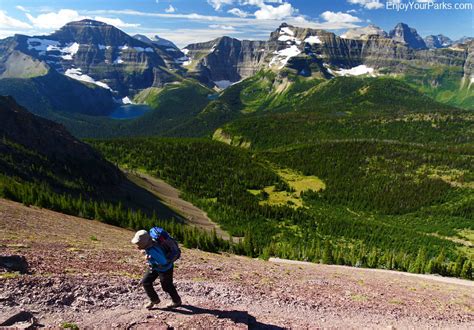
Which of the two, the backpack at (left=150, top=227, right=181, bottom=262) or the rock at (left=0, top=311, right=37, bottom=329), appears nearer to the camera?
the rock at (left=0, top=311, right=37, bottom=329)

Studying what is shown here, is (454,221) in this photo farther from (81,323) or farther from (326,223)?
(81,323)

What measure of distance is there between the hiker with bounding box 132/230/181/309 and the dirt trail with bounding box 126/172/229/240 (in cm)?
7958

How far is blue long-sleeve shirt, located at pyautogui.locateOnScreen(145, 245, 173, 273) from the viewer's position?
49.3 ft

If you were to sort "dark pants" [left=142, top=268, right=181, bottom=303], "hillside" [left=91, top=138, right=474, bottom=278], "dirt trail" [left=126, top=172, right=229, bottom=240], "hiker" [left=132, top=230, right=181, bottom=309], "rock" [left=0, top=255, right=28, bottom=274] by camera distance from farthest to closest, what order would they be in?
1. "dirt trail" [left=126, top=172, right=229, bottom=240]
2. "hillside" [left=91, top=138, right=474, bottom=278]
3. "rock" [left=0, top=255, right=28, bottom=274]
4. "dark pants" [left=142, top=268, right=181, bottom=303]
5. "hiker" [left=132, top=230, right=181, bottom=309]

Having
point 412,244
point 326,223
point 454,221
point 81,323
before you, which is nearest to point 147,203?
point 326,223

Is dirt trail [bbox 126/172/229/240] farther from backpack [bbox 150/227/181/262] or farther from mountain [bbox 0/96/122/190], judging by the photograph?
backpack [bbox 150/227/181/262]

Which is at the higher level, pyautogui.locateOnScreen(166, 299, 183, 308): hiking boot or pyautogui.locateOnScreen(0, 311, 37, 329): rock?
pyautogui.locateOnScreen(0, 311, 37, 329): rock

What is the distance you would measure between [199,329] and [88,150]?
113872 millimetres

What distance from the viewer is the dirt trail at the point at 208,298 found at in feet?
48.7

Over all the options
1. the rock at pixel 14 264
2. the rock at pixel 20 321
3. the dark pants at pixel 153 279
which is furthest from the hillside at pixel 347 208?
the rock at pixel 20 321

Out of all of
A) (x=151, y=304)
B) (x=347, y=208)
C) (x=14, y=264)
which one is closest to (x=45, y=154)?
(x=14, y=264)

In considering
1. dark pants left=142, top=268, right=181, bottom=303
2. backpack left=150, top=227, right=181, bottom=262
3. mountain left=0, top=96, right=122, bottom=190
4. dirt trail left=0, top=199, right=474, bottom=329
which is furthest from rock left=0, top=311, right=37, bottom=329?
mountain left=0, top=96, right=122, bottom=190

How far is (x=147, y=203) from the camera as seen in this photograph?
10856 cm

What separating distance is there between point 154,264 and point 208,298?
5.00 metres
